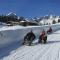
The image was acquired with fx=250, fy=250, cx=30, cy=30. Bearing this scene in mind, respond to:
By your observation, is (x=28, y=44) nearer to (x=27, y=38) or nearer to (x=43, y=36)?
(x=27, y=38)

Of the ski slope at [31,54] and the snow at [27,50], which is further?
the snow at [27,50]

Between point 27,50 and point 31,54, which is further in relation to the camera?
point 27,50

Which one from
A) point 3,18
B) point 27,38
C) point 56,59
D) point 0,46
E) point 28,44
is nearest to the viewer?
point 56,59

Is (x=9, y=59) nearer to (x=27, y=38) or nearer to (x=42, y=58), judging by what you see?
(x=42, y=58)

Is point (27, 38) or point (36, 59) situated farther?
point (27, 38)

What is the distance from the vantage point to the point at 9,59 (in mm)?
12625

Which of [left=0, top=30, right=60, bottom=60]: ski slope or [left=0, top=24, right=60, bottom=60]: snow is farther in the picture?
[left=0, top=24, right=60, bottom=60]: snow

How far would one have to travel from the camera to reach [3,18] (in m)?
92.3

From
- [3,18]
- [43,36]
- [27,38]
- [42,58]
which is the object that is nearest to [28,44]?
[27,38]

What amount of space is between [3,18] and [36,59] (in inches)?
3172

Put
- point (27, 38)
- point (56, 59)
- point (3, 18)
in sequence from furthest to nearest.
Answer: point (3, 18)
point (27, 38)
point (56, 59)

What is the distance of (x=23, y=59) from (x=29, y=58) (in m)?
0.43

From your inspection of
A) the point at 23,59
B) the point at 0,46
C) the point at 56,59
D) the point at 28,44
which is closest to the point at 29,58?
the point at 23,59

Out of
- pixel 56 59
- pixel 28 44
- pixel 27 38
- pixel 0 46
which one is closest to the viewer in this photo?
pixel 56 59
